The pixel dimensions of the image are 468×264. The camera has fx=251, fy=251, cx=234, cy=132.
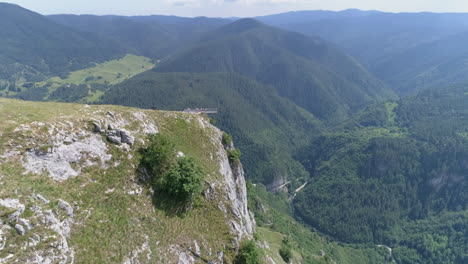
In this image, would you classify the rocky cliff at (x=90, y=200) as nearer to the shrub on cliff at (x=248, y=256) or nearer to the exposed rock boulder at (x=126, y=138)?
the exposed rock boulder at (x=126, y=138)

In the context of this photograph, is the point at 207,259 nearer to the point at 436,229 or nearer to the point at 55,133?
the point at 55,133

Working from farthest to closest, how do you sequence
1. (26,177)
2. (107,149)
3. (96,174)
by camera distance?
1. (107,149)
2. (96,174)
3. (26,177)

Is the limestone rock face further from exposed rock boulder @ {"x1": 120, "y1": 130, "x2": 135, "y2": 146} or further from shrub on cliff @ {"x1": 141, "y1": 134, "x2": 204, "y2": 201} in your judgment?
exposed rock boulder @ {"x1": 120, "y1": 130, "x2": 135, "y2": 146}

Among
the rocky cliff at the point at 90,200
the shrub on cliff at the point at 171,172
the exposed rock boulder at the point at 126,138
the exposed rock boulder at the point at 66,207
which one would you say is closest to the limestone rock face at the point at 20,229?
the rocky cliff at the point at 90,200

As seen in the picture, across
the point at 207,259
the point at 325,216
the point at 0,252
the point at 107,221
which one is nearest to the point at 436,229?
the point at 325,216

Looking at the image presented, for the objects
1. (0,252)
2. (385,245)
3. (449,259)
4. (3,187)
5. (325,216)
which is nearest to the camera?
(0,252)

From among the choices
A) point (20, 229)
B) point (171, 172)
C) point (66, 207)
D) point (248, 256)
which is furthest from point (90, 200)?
point (248, 256)

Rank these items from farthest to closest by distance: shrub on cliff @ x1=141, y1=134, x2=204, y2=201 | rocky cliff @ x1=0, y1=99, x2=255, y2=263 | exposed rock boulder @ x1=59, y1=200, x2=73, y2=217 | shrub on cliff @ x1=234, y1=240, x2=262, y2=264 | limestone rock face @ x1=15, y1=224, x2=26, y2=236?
shrub on cliff @ x1=141, y1=134, x2=204, y2=201
shrub on cliff @ x1=234, y1=240, x2=262, y2=264
exposed rock boulder @ x1=59, y1=200, x2=73, y2=217
rocky cliff @ x1=0, y1=99, x2=255, y2=263
limestone rock face @ x1=15, y1=224, x2=26, y2=236

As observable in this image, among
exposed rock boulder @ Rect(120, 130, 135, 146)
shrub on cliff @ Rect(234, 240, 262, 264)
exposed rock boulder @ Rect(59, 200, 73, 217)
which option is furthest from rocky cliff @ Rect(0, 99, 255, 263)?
shrub on cliff @ Rect(234, 240, 262, 264)
